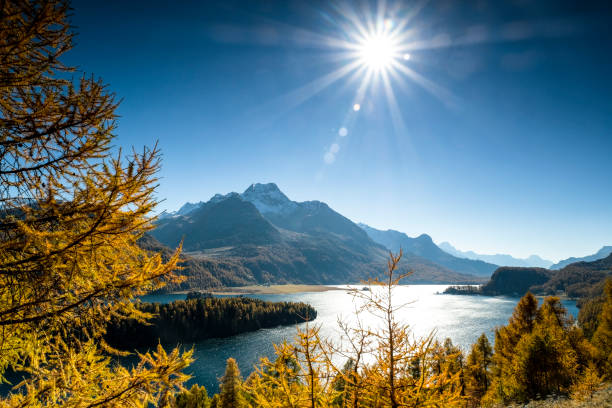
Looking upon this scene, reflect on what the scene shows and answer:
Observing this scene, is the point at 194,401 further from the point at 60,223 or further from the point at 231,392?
the point at 60,223

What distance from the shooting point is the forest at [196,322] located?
239ft

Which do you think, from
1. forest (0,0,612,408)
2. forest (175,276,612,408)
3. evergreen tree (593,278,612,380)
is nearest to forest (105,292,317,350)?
forest (175,276,612,408)

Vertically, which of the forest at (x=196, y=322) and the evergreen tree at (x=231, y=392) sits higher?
the evergreen tree at (x=231, y=392)

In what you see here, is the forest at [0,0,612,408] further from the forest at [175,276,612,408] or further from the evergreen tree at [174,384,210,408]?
the evergreen tree at [174,384,210,408]

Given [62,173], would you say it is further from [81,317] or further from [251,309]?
[251,309]

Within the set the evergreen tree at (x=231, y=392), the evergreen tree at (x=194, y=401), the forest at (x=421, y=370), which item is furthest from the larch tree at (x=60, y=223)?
the evergreen tree at (x=194, y=401)

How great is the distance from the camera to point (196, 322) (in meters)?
83.0

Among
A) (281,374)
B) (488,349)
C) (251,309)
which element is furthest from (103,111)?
(251,309)

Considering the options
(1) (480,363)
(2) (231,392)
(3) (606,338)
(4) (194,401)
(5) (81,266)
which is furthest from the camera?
→ (1) (480,363)

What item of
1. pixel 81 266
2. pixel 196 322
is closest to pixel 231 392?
pixel 81 266

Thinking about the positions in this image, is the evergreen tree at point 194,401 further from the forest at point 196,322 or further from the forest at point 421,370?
the forest at point 196,322

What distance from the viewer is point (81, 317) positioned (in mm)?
4531

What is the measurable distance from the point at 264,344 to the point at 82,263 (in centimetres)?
7437

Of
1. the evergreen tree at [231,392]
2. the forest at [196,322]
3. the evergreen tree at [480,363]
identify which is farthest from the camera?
the forest at [196,322]
